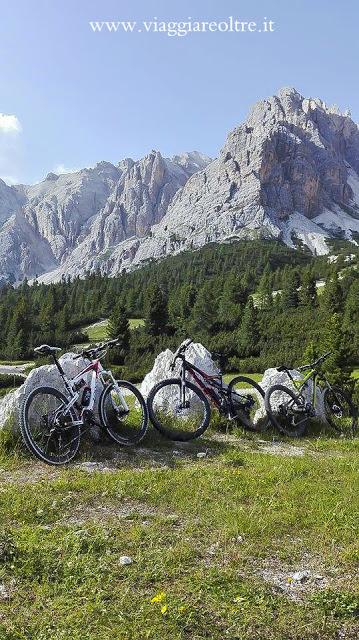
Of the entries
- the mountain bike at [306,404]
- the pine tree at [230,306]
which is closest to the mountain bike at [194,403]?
the mountain bike at [306,404]

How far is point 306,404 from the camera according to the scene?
546 inches

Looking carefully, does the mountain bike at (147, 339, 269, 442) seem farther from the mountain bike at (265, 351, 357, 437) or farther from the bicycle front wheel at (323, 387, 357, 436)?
the bicycle front wheel at (323, 387, 357, 436)

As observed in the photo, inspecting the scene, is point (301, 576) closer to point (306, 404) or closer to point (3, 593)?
point (3, 593)

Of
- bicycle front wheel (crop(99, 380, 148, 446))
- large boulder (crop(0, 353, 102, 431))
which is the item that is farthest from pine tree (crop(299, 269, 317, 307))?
large boulder (crop(0, 353, 102, 431))

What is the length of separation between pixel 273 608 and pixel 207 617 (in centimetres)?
70

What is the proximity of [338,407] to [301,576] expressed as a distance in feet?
35.1

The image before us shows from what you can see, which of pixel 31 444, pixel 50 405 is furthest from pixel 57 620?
pixel 50 405

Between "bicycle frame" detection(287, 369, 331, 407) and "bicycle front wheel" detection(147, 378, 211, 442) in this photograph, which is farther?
"bicycle frame" detection(287, 369, 331, 407)

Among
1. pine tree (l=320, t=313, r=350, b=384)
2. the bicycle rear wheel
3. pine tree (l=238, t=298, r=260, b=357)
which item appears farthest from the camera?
pine tree (l=238, t=298, r=260, b=357)

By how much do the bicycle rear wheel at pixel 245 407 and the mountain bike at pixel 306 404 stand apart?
0.31m

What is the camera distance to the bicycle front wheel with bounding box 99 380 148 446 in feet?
34.4

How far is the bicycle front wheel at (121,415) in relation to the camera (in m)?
10.5

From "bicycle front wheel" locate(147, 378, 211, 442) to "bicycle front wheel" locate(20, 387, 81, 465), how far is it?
2604mm

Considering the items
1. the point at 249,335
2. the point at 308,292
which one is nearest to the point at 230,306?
the point at 308,292
